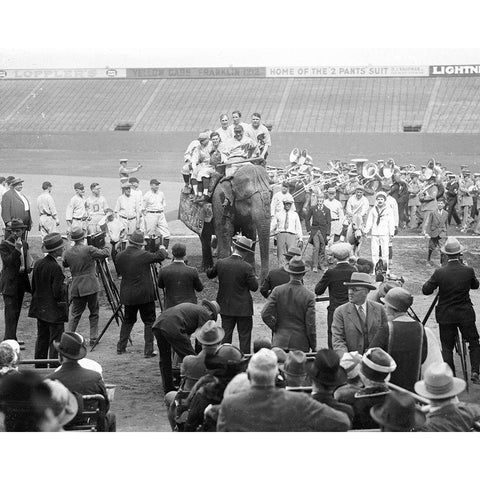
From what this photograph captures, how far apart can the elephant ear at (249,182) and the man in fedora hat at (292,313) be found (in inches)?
229

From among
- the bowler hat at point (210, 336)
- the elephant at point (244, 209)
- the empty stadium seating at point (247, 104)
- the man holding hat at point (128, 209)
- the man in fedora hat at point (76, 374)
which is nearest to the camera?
the man in fedora hat at point (76, 374)

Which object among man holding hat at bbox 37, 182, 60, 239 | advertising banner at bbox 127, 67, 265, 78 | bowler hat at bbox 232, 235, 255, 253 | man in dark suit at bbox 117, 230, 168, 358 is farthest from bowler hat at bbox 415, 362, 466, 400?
advertising banner at bbox 127, 67, 265, 78

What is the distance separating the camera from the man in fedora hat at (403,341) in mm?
7863

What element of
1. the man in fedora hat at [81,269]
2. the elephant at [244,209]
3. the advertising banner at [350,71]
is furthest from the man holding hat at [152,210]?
the advertising banner at [350,71]

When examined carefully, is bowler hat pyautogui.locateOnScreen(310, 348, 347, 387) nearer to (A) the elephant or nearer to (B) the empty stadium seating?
(A) the elephant

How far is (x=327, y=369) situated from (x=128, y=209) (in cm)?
1093

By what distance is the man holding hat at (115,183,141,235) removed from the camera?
54.6 ft

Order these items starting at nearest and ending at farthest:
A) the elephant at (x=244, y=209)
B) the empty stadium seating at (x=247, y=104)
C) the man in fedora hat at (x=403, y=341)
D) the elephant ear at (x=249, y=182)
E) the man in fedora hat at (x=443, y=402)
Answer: the man in fedora hat at (x=443, y=402) → the man in fedora hat at (x=403, y=341) → the elephant at (x=244, y=209) → the elephant ear at (x=249, y=182) → the empty stadium seating at (x=247, y=104)

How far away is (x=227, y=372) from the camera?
Result: 6.79 meters

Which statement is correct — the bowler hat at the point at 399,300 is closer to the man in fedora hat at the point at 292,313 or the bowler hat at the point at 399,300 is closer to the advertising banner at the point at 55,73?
the man in fedora hat at the point at 292,313

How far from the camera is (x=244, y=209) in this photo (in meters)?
15.2

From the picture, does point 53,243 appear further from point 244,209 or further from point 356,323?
point 244,209

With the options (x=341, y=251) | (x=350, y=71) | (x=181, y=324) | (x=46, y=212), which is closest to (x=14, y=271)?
(x=181, y=324)

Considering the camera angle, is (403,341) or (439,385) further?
(403,341)
